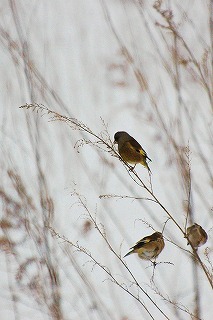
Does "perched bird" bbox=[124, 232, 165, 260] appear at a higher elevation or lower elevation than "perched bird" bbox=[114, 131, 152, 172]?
lower

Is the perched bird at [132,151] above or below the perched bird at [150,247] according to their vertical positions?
above

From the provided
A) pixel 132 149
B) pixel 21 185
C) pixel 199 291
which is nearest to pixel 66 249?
pixel 21 185

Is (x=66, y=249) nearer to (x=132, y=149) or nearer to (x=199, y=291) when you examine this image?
(x=132, y=149)

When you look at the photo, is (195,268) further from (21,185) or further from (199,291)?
(21,185)

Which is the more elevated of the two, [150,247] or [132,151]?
[132,151]

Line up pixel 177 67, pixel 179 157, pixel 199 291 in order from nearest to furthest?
pixel 199 291 → pixel 179 157 → pixel 177 67

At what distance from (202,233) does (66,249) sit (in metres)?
0.80

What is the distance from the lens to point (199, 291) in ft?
7.25

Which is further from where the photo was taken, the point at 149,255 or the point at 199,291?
the point at 149,255

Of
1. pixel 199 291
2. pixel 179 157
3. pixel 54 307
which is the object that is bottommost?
pixel 199 291

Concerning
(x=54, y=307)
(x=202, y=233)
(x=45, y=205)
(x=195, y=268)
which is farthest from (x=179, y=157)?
(x=54, y=307)

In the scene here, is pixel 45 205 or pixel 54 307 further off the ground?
pixel 45 205

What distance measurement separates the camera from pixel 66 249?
2.85 meters

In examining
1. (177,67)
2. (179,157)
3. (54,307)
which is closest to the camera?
(54,307)
